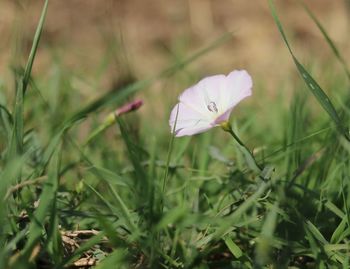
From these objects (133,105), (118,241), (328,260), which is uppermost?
(133,105)

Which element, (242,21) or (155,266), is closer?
(155,266)

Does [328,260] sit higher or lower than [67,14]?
lower

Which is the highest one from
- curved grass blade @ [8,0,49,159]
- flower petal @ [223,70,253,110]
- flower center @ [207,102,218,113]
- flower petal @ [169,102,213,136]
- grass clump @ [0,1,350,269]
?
curved grass blade @ [8,0,49,159]

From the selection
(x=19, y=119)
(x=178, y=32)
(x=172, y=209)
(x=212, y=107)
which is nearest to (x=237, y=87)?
(x=212, y=107)

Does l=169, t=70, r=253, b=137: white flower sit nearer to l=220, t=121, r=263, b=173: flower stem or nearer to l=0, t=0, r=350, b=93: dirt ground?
l=220, t=121, r=263, b=173: flower stem

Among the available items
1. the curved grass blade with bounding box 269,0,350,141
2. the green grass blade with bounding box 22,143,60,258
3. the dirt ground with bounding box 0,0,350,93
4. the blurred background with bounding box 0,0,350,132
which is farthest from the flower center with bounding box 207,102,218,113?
the dirt ground with bounding box 0,0,350,93

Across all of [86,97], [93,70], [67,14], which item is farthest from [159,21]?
[86,97]

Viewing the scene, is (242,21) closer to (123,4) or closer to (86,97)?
Result: (123,4)
